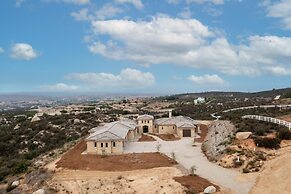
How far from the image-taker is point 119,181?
100 feet

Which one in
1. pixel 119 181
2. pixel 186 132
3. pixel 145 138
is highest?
pixel 186 132

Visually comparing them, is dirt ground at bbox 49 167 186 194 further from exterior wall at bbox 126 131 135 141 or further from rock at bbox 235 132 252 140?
exterior wall at bbox 126 131 135 141

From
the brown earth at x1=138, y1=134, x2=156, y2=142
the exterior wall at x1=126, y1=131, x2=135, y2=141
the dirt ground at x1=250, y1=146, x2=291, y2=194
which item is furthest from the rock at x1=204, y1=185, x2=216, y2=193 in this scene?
the brown earth at x1=138, y1=134, x2=156, y2=142

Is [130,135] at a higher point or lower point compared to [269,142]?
lower

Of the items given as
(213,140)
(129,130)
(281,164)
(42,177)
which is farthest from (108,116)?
(281,164)

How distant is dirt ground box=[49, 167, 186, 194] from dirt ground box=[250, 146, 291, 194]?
5.54 meters

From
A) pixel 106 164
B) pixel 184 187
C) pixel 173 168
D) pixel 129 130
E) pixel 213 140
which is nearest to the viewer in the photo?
pixel 184 187

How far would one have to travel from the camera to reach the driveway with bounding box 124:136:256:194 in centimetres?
2778

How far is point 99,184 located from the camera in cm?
3044

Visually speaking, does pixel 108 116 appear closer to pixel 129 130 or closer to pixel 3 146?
pixel 3 146

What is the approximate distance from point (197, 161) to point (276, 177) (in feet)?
29.6

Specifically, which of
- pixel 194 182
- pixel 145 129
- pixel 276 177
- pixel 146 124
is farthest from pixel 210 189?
pixel 145 129

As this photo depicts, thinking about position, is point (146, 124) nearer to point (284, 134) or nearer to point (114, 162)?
point (114, 162)

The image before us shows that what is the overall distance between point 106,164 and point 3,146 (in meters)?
26.7
